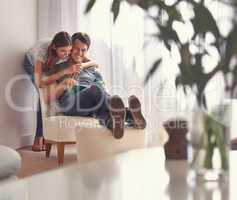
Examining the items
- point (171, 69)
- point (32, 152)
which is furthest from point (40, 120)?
point (171, 69)

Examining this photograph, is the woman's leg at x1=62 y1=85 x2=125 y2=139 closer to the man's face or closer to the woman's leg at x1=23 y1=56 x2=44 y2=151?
the man's face

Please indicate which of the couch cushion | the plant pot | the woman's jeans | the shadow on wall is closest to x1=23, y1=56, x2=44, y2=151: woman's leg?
the woman's jeans

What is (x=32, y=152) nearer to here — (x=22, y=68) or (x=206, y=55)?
(x=22, y=68)

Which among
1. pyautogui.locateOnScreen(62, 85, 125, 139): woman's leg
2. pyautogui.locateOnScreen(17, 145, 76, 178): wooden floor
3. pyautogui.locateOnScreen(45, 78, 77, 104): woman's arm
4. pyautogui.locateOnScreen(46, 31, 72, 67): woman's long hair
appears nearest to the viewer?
pyautogui.locateOnScreen(17, 145, 76, 178): wooden floor

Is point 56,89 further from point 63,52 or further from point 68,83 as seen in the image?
point 63,52

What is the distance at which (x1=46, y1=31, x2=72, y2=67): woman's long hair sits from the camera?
395cm

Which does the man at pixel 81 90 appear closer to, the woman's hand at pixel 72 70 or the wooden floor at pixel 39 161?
the woman's hand at pixel 72 70

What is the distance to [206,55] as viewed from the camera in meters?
1.07

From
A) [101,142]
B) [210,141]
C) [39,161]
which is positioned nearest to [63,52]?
[39,161]

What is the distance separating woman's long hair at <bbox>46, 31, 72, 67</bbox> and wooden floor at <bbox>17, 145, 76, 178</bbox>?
789 millimetres

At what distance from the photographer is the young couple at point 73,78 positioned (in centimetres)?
375

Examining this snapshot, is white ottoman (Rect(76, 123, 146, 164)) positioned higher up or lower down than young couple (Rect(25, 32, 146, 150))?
lower down

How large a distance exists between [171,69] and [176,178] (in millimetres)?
2425

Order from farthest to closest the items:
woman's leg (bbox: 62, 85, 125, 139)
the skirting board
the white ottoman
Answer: the skirting board < woman's leg (bbox: 62, 85, 125, 139) < the white ottoman
